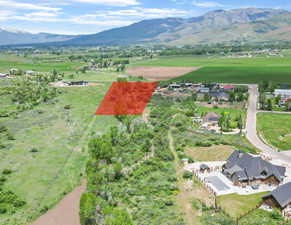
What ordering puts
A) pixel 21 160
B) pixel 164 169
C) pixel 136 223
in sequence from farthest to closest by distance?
1. pixel 21 160
2. pixel 164 169
3. pixel 136 223

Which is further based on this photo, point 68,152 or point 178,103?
point 178,103

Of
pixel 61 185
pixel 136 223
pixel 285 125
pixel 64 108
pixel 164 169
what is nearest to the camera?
pixel 136 223

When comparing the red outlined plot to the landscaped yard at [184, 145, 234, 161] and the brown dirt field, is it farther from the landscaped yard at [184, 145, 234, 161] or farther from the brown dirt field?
the landscaped yard at [184, 145, 234, 161]

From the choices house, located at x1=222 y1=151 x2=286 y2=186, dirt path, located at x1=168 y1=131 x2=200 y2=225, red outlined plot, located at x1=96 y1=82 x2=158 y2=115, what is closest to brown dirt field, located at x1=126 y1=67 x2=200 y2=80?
red outlined plot, located at x1=96 y1=82 x2=158 y2=115

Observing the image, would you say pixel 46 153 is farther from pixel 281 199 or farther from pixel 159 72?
pixel 159 72

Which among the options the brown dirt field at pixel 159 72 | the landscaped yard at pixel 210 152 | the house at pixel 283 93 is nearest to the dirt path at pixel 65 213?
the landscaped yard at pixel 210 152

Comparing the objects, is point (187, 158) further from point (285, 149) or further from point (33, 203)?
point (33, 203)

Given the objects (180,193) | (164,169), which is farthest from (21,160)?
(180,193)

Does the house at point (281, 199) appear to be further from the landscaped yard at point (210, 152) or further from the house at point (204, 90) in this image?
the house at point (204, 90)
